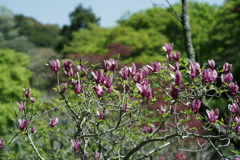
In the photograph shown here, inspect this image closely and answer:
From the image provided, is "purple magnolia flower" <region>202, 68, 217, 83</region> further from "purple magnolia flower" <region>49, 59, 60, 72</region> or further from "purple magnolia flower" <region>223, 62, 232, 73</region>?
"purple magnolia flower" <region>49, 59, 60, 72</region>

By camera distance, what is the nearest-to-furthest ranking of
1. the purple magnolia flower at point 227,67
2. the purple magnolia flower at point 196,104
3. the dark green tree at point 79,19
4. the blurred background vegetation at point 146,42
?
the purple magnolia flower at point 196,104 → the purple magnolia flower at point 227,67 → the blurred background vegetation at point 146,42 → the dark green tree at point 79,19

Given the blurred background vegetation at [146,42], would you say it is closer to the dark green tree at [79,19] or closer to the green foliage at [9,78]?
the green foliage at [9,78]

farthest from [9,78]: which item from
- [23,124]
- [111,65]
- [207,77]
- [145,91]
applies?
[207,77]

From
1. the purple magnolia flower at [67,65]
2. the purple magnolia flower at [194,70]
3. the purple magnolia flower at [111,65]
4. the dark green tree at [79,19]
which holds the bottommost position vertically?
the purple magnolia flower at [194,70]

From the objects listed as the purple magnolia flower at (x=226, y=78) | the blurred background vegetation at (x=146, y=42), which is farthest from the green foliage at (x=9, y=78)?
the purple magnolia flower at (x=226, y=78)

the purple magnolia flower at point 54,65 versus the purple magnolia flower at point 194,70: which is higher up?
the purple magnolia flower at point 54,65

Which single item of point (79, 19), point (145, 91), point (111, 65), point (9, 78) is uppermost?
point (79, 19)

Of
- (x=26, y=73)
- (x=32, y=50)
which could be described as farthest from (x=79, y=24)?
(x=26, y=73)

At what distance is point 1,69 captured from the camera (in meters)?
9.54

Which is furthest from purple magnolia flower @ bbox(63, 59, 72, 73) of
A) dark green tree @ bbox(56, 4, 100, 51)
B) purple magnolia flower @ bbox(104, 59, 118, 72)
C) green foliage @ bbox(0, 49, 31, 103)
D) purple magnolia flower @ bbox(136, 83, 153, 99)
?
dark green tree @ bbox(56, 4, 100, 51)

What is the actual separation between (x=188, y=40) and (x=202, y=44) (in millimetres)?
14989

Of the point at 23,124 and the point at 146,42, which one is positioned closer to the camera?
the point at 23,124

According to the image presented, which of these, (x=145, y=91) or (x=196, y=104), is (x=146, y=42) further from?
(x=145, y=91)

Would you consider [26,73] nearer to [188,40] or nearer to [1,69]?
[1,69]
